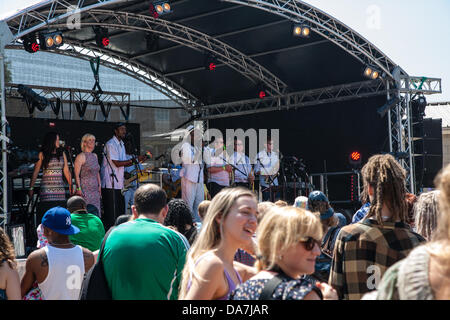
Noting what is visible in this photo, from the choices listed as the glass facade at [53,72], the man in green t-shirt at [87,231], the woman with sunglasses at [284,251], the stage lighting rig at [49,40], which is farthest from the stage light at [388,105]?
the glass facade at [53,72]

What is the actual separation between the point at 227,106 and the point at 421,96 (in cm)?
531

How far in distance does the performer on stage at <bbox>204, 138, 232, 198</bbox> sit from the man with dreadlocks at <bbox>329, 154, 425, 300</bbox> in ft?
25.6

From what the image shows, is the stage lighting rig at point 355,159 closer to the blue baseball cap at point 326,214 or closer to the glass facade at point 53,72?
the blue baseball cap at point 326,214

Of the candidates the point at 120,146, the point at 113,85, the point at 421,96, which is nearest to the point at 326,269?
the point at 120,146

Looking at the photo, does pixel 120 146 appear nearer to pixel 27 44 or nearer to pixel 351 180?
pixel 27 44

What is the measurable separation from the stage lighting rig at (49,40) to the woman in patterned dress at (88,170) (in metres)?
2.94

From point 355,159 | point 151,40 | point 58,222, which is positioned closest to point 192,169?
point 151,40

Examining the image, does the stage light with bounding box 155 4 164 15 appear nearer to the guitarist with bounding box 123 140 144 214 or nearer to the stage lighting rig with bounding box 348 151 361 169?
the guitarist with bounding box 123 140 144 214

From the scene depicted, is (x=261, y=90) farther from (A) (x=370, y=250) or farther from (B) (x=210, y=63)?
(A) (x=370, y=250)

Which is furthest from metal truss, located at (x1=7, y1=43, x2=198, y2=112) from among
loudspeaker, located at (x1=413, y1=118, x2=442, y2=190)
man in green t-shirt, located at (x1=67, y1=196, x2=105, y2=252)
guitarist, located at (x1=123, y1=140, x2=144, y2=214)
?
man in green t-shirt, located at (x1=67, y1=196, x2=105, y2=252)

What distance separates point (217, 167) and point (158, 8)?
316 cm

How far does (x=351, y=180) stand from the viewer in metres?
13.5

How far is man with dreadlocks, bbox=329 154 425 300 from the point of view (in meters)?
A: 3.04

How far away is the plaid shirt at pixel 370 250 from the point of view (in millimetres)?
3039
